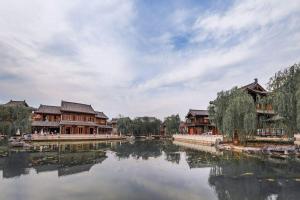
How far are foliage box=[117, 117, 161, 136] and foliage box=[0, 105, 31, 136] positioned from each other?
92.6 ft

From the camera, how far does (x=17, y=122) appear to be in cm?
4556

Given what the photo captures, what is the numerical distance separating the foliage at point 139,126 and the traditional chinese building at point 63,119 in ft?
34.6

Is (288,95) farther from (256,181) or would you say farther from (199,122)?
(199,122)

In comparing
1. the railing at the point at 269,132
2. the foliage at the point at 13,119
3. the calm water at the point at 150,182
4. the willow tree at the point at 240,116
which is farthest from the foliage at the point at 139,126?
the calm water at the point at 150,182

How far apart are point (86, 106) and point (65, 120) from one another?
883cm

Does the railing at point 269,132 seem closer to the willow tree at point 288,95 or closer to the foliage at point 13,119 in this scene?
the willow tree at point 288,95

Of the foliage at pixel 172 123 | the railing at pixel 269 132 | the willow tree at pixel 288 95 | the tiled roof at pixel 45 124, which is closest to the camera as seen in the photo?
the willow tree at pixel 288 95

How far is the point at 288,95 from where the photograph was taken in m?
20.6

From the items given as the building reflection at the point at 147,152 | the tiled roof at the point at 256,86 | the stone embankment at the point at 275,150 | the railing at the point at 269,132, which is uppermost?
the tiled roof at the point at 256,86

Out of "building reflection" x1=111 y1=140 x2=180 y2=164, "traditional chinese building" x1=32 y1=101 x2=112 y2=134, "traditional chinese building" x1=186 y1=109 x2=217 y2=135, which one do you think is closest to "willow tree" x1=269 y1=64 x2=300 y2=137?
"building reflection" x1=111 y1=140 x2=180 y2=164

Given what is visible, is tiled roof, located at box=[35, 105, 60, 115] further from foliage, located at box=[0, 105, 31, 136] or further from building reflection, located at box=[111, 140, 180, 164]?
building reflection, located at box=[111, 140, 180, 164]

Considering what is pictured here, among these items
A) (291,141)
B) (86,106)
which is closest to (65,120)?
(86,106)

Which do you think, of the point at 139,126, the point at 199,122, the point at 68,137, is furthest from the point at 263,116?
the point at 139,126

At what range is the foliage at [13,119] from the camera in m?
45.3
